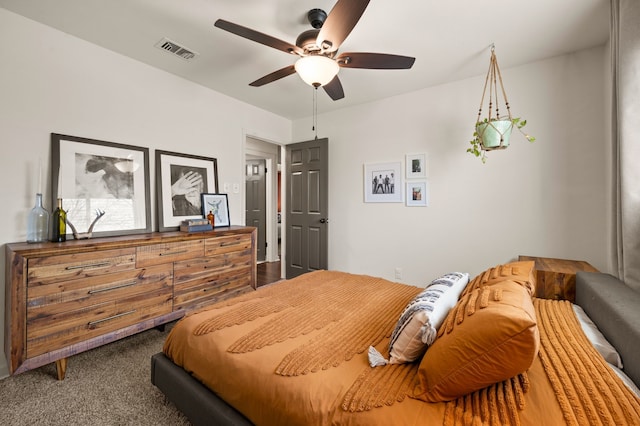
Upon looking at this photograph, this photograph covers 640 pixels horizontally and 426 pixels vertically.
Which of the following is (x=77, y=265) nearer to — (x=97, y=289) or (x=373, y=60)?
(x=97, y=289)

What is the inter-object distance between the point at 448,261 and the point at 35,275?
3.64 m

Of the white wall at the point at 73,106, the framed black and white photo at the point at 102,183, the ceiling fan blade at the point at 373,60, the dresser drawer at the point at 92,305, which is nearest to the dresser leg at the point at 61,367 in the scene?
the dresser drawer at the point at 92,305

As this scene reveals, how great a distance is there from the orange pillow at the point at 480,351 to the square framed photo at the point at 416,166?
2558 millimetres

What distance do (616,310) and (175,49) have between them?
3.52 m

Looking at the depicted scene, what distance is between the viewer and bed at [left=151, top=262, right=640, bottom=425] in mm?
812

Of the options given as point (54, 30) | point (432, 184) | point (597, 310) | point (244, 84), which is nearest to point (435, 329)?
point (597, 310)

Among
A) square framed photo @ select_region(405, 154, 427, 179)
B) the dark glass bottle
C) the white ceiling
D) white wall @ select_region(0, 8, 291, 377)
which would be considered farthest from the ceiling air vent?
square framed photo @ select_region(405, 154, 427, 179)

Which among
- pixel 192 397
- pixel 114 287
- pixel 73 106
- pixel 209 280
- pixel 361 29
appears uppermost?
pixel 361 29

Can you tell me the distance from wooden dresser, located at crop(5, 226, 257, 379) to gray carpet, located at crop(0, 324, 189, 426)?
0.16 meters

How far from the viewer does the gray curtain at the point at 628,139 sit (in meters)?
1.60

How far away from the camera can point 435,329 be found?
1.08 m

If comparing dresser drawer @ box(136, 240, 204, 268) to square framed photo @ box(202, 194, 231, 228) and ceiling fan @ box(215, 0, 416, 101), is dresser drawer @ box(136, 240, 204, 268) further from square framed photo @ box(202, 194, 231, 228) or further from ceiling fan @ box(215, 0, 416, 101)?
ceiling fan @ box(215, 0, 416, 101)

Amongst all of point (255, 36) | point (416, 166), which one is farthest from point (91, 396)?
point (416, 166)

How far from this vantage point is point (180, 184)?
9.84 ft
